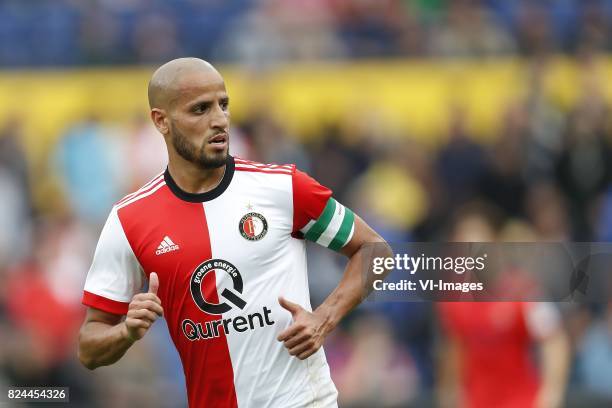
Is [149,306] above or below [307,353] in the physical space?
above

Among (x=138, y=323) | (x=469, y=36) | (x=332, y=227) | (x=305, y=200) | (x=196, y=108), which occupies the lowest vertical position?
(x=138, y=323)

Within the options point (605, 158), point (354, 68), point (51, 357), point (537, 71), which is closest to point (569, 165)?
point (605, 158)

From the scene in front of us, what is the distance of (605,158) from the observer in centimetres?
1114

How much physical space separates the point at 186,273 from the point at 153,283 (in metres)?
0.23

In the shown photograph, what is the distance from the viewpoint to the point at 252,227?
552 cm

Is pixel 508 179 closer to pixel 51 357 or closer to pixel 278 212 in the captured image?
pixel 51 357

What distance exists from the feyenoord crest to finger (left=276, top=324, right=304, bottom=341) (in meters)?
0.47

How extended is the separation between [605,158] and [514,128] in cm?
86

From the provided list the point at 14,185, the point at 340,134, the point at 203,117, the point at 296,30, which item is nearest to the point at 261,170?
the point at 203,117

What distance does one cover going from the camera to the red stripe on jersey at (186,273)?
5.50 meters

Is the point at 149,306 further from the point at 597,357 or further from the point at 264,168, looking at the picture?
the point at 597,357

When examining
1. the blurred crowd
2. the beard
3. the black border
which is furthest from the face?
the blurred crowd

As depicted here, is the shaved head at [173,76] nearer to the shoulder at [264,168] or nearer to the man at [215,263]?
the man at [215,263]

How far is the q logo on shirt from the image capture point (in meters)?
5.48
